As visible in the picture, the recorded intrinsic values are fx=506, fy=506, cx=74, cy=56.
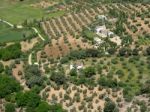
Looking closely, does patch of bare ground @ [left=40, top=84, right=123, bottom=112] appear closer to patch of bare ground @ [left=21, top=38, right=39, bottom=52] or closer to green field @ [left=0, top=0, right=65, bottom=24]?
patch of bare ground @ [left=21, top=38, right=39, bottom=52]

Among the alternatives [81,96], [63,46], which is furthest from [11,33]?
[81,96]

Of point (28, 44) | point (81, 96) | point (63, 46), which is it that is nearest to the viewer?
point (81, 96)

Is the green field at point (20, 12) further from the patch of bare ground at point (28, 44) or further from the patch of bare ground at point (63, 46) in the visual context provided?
the patch of bare ground at point (63, 46)

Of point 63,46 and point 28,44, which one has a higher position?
point 63,46

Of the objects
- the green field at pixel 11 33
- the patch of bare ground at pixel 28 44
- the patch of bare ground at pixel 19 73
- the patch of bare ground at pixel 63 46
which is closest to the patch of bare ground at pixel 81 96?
the patch of bare ground at pixel 19 73

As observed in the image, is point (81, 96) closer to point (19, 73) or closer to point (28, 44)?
point (19, 73)

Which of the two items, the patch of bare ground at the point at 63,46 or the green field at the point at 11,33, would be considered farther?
the green field at the point at 11,33

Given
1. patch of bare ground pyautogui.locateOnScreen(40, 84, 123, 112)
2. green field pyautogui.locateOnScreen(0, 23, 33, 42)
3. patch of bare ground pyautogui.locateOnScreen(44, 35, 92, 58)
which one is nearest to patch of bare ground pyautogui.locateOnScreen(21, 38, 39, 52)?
green field pyautogui.locateOnScreen(0, 23, 33, 42)
